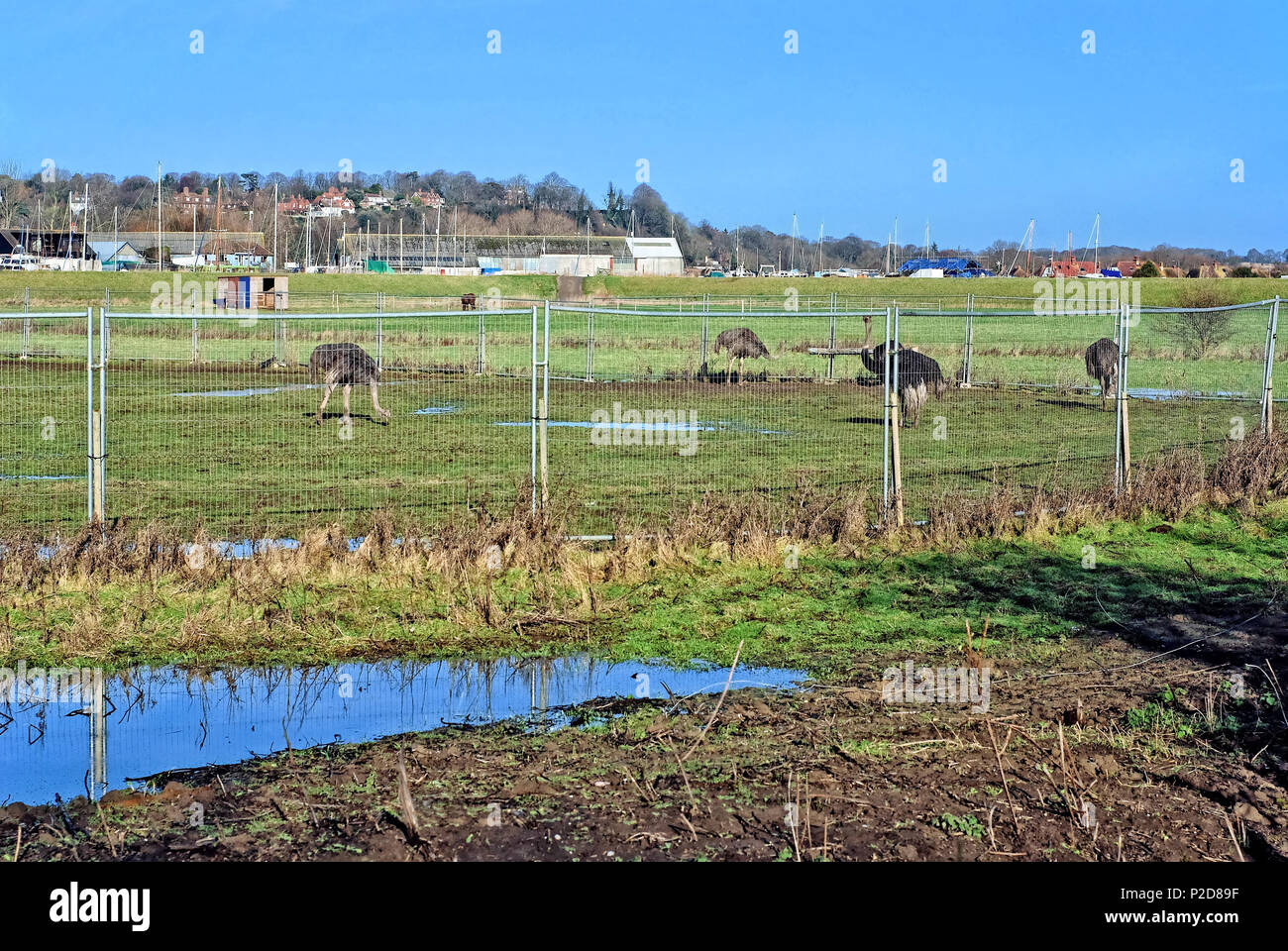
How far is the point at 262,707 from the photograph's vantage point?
7.19 m

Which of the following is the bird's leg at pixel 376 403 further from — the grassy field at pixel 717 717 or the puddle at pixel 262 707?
the puddle at pixel 262 707

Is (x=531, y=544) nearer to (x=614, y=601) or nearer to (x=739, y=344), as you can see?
(x=614, y=601)

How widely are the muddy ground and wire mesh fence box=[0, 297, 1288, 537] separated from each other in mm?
4715

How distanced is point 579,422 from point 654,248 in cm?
8455

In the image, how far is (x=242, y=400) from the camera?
2298 centimetres

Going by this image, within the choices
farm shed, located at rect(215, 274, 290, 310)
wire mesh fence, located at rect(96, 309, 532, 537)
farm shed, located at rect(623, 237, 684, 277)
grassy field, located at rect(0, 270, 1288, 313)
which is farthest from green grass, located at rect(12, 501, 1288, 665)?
farm shed, located at rect(623, 237, 684, 277)

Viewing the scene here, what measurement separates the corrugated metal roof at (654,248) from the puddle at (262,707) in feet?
307

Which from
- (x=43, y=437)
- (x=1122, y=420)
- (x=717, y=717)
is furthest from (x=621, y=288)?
(x=717, y=717)

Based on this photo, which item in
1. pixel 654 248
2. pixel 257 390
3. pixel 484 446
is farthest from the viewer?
pixel 654 248

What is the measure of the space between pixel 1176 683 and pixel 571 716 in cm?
346

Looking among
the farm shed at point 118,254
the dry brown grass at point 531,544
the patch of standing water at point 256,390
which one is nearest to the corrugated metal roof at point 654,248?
the farm shed at point 118,254

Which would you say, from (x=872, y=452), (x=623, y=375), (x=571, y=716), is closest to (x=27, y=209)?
(x=623, y=375)

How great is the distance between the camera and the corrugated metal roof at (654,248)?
101m

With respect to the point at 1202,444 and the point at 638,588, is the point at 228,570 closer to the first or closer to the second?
the point at 638,588
